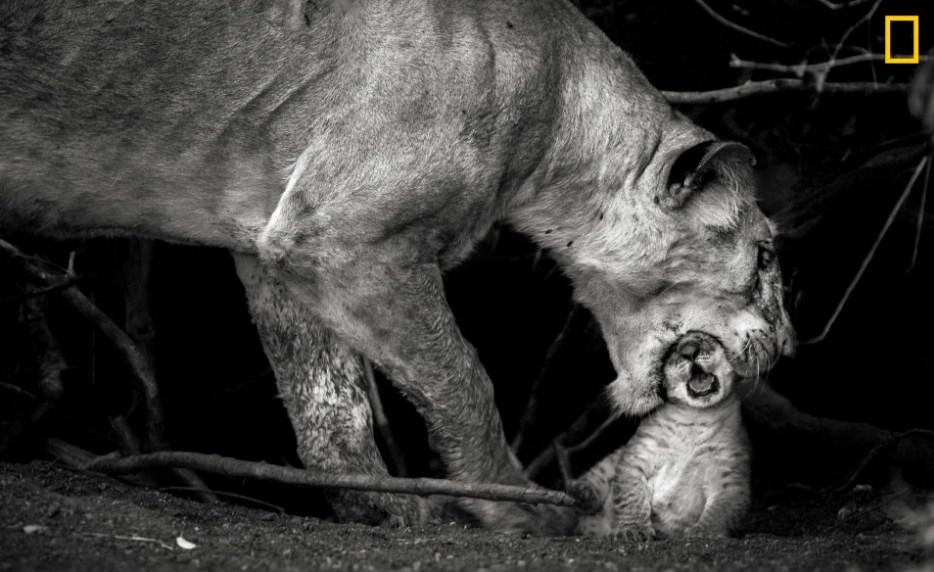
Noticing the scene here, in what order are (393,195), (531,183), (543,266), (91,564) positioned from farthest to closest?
(543,266) → (531,183) → (393,195) → (91,564)

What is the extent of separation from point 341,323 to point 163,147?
0.83 meters

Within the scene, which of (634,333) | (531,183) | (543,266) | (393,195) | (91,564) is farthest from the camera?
(543,266)

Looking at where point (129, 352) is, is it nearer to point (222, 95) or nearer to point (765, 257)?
point (222, 95)

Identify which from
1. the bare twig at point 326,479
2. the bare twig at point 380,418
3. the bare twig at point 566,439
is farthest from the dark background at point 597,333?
the bare twig at point 326,479

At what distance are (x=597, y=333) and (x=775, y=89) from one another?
151 cm

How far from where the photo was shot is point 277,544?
3.43 m

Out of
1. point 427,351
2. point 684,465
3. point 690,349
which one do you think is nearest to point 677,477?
point 684,465

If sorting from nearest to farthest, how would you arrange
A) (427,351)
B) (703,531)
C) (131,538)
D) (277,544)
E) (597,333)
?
(131,538), (277,544), (427,351), (703,531), (597,333)

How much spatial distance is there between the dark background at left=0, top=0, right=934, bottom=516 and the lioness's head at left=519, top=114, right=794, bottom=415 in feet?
2.79

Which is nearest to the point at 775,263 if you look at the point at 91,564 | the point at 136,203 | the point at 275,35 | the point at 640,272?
the point at 640,272

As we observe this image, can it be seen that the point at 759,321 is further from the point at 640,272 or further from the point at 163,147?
the point at 163,147

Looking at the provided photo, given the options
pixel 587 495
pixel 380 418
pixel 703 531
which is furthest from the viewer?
pixel 380 418

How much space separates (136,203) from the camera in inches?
167

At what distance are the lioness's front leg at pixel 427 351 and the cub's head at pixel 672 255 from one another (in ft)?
2.14
